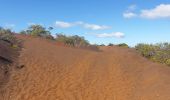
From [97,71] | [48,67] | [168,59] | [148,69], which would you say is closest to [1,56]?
[48,67]

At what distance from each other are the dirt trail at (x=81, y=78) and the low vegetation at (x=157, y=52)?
3.35m

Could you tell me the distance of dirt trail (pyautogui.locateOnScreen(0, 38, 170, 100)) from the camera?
15484 millimetres

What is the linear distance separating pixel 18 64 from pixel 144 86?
6.95 meters

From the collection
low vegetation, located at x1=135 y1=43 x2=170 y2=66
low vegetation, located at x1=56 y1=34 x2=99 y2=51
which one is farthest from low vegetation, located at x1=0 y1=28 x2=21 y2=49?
low vegetation, located at x1=135 y1=43 x2=170 y2=66

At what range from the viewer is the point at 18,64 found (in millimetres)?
19000

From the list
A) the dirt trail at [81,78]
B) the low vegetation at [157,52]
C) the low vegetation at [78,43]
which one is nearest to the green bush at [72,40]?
the low vegetation at [78,43]

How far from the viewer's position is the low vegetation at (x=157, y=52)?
27.5 m

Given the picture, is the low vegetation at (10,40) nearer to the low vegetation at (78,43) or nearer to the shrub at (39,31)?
the low vegetation at (78,43)

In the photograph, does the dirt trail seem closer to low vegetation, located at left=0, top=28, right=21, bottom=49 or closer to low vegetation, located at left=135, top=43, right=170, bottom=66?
low vegetation, located at left=0, top=28, right=21, bottom=49

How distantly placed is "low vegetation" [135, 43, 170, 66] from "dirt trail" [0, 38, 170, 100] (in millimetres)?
3350

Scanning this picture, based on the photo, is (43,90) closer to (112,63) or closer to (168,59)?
(112,63)

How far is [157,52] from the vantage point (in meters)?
29.3

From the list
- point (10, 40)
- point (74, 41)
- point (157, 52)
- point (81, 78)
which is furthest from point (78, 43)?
point (81, 78)

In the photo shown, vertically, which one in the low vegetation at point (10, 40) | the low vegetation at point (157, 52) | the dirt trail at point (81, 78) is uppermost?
the low vegetation at point (10, 40)
